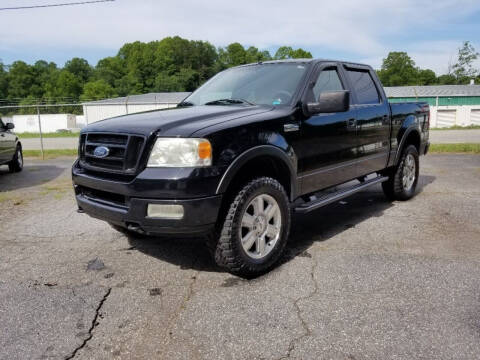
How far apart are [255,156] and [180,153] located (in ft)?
2.08

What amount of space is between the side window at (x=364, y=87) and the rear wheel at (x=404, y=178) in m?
1.16

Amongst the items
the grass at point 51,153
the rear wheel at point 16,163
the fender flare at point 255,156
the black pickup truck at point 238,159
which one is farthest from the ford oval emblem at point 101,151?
the grass at point 51,153

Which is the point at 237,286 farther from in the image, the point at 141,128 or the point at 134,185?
the point at 141,128

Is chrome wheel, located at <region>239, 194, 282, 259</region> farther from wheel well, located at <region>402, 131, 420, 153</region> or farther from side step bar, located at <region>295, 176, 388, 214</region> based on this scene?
wheel well, located at <region>402, 131, 420, 153</region>

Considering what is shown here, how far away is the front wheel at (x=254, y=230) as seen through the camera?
3.15m

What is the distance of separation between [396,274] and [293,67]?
227 centimetres

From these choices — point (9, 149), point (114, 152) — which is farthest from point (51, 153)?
point (114, 152)

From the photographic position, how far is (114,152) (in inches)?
126

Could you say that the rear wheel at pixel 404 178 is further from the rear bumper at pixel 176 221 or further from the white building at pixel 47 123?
the white building at pixel 47 123

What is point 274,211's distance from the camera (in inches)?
140

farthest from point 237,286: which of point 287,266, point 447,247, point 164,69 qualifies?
point 164,69

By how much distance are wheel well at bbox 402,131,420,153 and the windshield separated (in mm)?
2631

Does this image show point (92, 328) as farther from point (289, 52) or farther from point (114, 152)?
point (289, 52)

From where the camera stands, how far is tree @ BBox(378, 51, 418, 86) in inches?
3622
